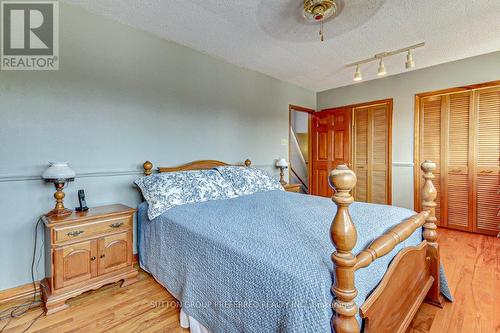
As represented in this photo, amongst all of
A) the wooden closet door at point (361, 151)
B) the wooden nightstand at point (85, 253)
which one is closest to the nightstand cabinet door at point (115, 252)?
the wooden nightstand at point (85, 253)

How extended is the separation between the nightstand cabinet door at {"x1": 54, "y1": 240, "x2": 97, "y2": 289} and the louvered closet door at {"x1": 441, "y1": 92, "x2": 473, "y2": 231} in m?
4.35

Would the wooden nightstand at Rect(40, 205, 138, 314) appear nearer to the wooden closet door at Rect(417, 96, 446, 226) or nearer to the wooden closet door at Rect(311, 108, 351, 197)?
the wooden closet door at Rect(311, 108, 351, 197)

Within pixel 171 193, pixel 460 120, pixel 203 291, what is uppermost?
pixel 460 120

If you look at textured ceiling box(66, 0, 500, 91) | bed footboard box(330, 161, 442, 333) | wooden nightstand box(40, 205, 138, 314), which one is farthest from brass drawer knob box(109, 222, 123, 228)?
textured ceiling box(66, 0, 500, 91)

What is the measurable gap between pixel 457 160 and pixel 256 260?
365 cm

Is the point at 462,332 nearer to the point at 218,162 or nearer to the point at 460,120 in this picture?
the point at 218,162

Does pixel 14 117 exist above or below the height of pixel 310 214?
above

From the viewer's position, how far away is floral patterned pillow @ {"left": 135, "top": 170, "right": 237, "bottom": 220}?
2.00m

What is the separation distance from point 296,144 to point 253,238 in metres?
4.50

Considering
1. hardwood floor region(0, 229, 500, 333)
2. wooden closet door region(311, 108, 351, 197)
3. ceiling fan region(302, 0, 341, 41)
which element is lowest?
hardwood floor region(0, 229, 500, 333)

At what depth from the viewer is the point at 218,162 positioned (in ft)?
10.1

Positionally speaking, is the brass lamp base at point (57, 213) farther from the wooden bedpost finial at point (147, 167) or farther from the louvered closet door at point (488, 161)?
the louvered closet door at point (488, 161)

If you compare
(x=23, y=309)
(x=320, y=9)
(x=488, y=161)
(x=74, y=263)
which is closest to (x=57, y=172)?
(x=74, y=263)

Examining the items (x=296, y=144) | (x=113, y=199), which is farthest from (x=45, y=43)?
(x=296, y=144)
